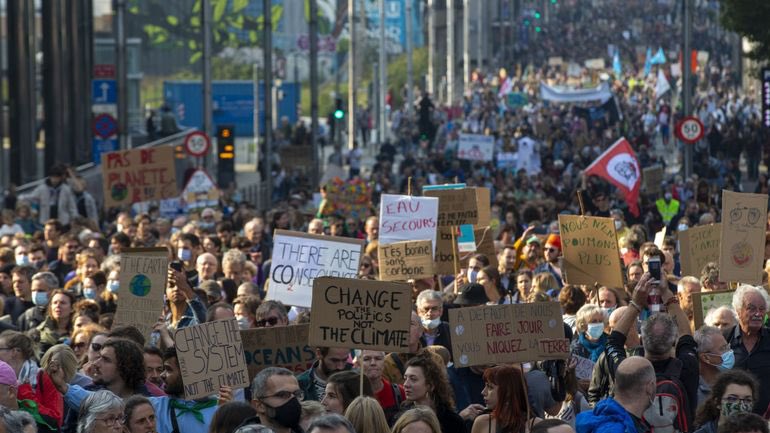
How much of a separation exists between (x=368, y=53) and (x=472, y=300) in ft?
290

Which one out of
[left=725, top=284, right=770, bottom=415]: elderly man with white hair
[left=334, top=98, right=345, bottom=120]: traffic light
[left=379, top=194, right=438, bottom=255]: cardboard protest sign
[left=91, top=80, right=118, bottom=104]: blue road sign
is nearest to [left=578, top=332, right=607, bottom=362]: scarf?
[left=725, top=284, right=770, bottom=415]: elderly man with white hair

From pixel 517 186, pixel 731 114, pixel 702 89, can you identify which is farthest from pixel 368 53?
pixel 517 186

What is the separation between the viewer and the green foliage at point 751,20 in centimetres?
3872

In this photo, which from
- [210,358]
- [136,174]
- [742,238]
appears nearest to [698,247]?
[742,238]

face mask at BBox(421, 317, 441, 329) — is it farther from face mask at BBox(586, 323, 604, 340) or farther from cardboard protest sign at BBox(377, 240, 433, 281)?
cardboard protest sign at BBox(377, 240, 433, 281)

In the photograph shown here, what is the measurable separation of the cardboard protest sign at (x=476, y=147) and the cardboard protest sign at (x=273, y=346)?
27.8 m

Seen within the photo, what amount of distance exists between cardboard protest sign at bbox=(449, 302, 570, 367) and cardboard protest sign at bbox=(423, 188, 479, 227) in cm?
680

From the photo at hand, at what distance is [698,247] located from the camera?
16062 mm

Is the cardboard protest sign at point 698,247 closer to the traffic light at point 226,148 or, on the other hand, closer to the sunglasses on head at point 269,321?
the sunglasses on head at point 269,321

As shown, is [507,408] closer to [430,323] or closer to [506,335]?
[506,335]

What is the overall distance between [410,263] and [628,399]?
6981mm

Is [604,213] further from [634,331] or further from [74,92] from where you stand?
[74,92]

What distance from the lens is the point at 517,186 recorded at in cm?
3762

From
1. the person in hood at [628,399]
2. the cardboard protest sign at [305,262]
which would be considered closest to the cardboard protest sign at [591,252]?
the cardboard protest sign at [305,262]
